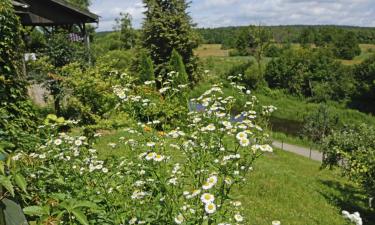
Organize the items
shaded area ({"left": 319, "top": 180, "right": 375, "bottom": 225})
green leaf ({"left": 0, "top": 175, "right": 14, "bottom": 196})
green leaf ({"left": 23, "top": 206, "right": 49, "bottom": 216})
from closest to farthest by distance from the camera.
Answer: green leaf ({"left": 0, "top": 175, "right": 14, "bottom": 196}) < green leaf ({"left": 23, "top": 206, "right": 49, "bottom": 216}) < shaded area ({"left": 319, "top": 180, "right": 375, "bottom": 225})

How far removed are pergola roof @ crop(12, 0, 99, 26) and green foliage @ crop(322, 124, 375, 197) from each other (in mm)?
10480

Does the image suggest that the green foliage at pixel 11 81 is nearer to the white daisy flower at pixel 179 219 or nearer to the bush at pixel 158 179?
the bush at pixel 158 179

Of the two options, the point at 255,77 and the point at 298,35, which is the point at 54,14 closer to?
the point at 255,77

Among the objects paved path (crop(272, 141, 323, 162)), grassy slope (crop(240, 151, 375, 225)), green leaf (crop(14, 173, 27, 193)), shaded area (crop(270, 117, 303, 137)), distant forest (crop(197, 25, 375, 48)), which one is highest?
green leaf (crop(14, 173, 27, 193))

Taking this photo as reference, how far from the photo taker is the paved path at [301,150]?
878 inches

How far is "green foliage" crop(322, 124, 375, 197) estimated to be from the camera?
10.6 meters

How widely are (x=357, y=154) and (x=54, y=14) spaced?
1214cm

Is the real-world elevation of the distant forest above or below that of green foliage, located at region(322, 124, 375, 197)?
above

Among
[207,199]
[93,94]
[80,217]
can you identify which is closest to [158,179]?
[207,199]

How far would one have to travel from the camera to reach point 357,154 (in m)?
11.3

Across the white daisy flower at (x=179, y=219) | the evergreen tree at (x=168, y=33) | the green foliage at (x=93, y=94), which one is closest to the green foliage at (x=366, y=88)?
the evergreen tree at (x=168, y=33)

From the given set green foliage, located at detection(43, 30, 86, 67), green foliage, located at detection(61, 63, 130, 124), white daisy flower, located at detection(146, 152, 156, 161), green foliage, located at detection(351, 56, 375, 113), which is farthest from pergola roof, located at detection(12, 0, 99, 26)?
green foliage, located at detection(351, 56, 375, 113)

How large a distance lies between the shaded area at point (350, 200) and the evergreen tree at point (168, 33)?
39.8 ft

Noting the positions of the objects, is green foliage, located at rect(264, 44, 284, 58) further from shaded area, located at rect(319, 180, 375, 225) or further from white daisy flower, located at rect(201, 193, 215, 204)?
white daisy flower, located at rect(201, 193, 215, 204)
